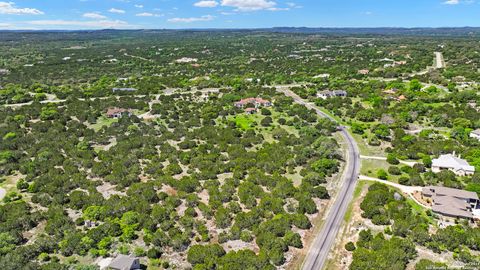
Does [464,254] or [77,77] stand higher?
[77,77]

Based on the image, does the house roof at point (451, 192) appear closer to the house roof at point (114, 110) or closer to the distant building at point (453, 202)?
the distant building at point (453, 202)

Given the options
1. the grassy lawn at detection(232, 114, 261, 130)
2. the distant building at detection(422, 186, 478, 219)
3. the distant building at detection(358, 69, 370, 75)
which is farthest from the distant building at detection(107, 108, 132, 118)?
the distant building at detection(358, 69, 370, 75)

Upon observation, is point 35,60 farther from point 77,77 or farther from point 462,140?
point 462,140

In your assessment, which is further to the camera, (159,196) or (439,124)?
(439,124)

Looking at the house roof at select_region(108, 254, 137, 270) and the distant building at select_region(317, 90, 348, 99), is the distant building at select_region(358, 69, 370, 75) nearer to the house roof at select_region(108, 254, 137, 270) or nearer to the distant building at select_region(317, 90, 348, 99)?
the distant building at select_region(317, 90, 348, 99)

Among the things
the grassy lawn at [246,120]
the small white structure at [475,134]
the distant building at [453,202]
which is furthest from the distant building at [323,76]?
the distant building at [453,202]

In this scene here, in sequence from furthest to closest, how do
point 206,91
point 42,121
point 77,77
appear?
1. point 77,77
2. point 206,91
3. point 42,121

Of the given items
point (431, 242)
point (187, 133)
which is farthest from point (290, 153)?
point (431, 242)
